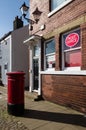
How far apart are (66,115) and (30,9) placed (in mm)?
7505

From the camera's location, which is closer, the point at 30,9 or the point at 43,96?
the point at 43,96

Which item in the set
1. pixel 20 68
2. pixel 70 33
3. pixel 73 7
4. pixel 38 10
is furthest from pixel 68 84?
pixel 20 68

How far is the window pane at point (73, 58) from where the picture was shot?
8.03m

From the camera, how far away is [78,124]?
6.20 meters

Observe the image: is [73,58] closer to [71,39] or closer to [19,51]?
[71,39]

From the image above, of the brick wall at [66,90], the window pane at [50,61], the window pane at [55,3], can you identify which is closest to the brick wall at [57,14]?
the window pane at [55,3]

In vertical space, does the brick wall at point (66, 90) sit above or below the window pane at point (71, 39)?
below

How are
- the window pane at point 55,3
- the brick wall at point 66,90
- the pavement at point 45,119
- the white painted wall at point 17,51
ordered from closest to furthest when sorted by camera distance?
the pavement at point 45,119, the brick wall at point 66,90, the window pane at point 55,3, the white painted wall at point 17,51

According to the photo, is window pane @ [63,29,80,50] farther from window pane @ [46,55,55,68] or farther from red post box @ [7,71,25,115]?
red post box @ [7,71,25,115]

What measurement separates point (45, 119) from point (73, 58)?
279 cm

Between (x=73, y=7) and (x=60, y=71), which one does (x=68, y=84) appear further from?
(x=73, y=7)

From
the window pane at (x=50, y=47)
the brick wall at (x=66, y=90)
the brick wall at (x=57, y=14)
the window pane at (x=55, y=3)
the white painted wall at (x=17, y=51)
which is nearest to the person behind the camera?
the brick wall at (x=66, y=90)

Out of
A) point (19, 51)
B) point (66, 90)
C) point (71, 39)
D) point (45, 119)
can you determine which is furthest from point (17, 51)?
point (45, 119)

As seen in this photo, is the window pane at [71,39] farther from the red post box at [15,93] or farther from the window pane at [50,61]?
the red post box at [15,93]
